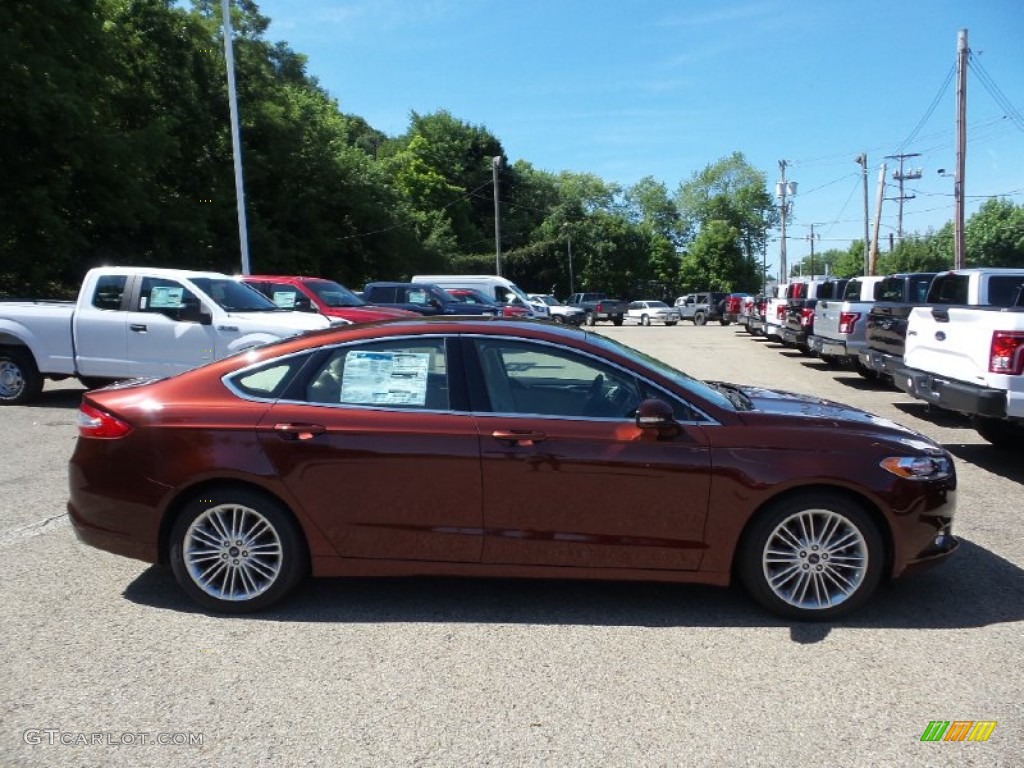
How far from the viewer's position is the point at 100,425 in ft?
14.2

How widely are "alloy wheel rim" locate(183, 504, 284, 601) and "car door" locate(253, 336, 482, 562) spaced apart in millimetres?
305

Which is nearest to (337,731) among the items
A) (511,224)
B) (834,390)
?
(834,390)

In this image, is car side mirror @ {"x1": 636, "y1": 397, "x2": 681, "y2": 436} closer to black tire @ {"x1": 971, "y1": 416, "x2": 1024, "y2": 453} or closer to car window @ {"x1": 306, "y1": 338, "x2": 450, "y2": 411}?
car window @ {"x1": 306, "y1": 338, "x2": 450, "y2": 411}

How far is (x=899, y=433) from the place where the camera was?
4.27 meters

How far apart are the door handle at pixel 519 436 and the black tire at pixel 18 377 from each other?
9.34 meters

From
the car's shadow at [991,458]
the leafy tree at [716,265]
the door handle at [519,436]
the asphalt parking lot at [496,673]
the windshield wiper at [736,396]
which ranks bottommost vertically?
the asphalt parking lot at [496,673]

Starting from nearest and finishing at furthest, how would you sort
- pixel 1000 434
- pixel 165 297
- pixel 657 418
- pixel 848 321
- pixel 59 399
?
1. pixel 657 418
2. pixel 1000 434
3. pixel 165 297
4. pixel 59 399
5. pixel 848 321

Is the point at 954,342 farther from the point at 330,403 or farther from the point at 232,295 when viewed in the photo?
the point at 232,295

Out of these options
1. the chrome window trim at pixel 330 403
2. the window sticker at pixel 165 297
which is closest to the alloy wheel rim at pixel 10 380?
the window sticker at pixel 165 297

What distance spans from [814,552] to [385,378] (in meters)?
2.43

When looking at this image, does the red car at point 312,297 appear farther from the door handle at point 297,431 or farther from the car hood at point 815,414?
the car hood at point 815,414

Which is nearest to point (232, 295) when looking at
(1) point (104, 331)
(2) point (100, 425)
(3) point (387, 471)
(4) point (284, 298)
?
(1) point (104, 331)

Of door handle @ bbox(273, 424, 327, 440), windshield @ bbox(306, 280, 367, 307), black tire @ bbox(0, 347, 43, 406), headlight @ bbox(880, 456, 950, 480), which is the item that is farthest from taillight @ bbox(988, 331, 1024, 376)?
black tire @ bbox(0, 347, 43, 406)

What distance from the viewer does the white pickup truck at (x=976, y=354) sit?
6684 millimetres
